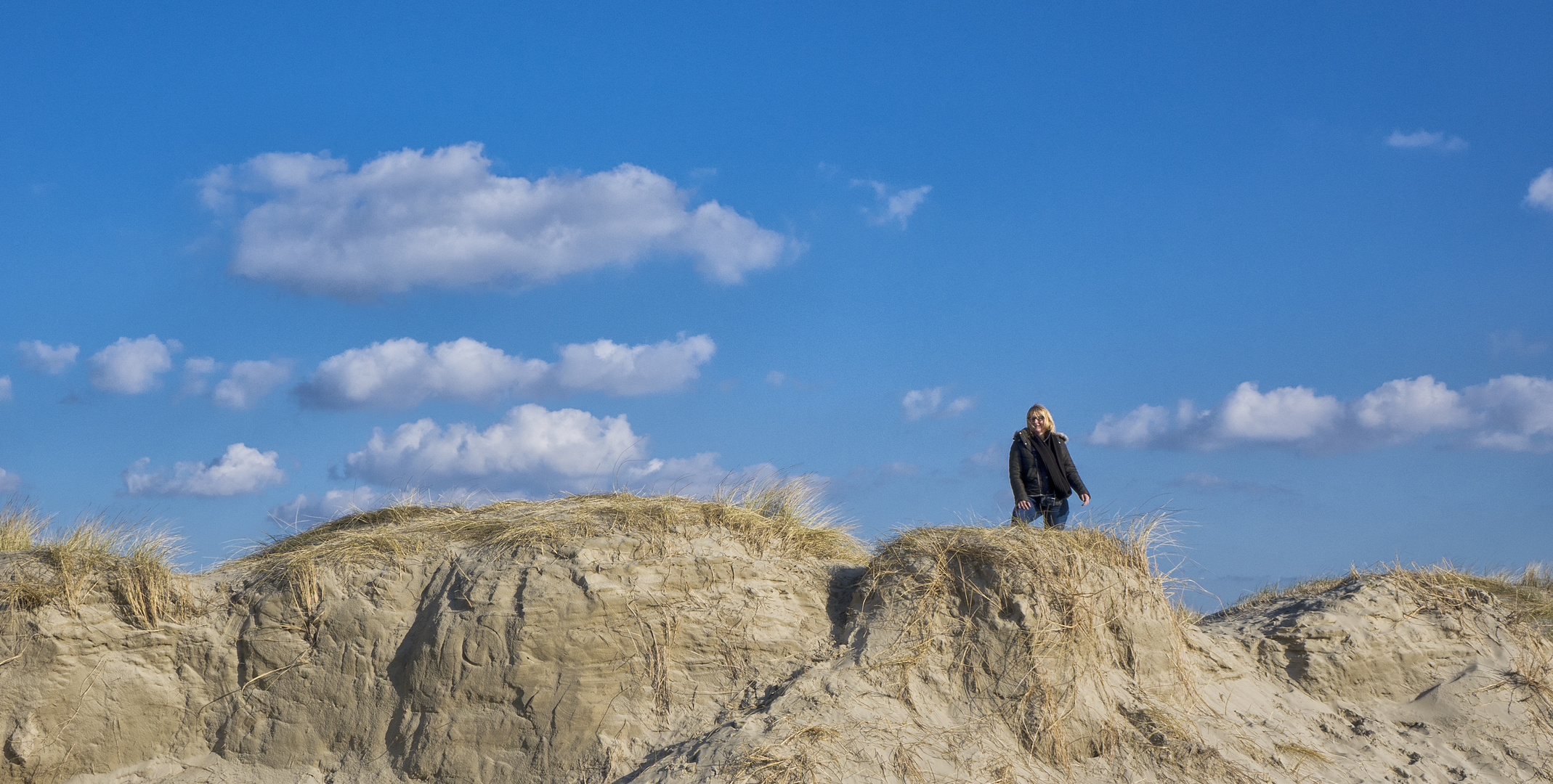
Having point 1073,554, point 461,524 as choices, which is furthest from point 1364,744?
point 461,524

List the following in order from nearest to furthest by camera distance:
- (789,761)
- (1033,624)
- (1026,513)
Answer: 1. (789,761)
2. (1033,624)
3. (1026,513)

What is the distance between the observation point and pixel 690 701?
25.3ft

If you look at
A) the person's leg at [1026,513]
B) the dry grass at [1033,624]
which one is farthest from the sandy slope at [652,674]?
the person's leg at [1026,513]

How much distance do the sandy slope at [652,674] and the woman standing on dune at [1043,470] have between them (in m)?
1.80

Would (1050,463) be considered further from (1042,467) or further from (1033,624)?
(1033,624)

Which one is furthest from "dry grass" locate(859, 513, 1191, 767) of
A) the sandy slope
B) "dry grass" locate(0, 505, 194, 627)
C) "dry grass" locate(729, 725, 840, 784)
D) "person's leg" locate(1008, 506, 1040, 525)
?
"dry grass" locate(0, 505, 194, 627)

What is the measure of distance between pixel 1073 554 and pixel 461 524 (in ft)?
17.5

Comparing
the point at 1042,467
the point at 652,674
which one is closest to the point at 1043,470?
the point at 1042,467

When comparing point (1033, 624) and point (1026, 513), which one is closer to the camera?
point (1033, 624)

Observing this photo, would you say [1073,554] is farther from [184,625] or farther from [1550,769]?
[184,625]

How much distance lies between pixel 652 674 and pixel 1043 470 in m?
4.84

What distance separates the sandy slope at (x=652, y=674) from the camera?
7.47 meters

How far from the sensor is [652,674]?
7754 mm

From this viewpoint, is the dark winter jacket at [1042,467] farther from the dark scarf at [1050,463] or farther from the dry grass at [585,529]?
the dry grass at [585,529]
